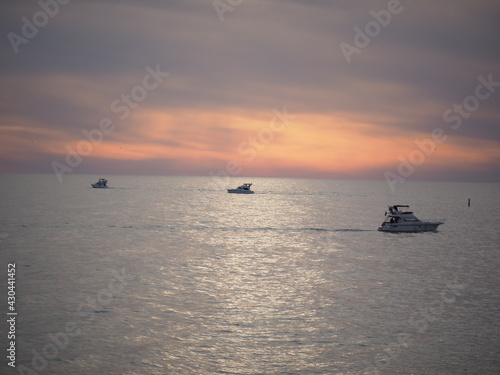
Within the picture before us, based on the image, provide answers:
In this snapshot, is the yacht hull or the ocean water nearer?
the ocean water

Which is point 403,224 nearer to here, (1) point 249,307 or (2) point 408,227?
(2) point 408,227

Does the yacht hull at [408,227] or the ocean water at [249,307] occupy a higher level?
the yacht hull at [408,227]

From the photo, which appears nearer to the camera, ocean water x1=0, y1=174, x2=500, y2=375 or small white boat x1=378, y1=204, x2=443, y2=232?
ocean water x1=0, y1=174, x2=500, y2=375

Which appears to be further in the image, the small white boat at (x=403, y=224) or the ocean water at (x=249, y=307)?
the small white boat at (x=403, y=224)

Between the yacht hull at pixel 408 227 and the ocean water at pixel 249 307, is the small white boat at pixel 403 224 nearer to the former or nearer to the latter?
the yacht hull at pixel 408 227

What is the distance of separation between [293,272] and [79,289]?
72.3 feet

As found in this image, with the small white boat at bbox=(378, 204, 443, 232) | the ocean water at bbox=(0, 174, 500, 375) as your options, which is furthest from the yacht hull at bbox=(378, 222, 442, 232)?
the ocean water at bbox=(0, 174, 500, 375)

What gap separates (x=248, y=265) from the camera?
54.0m

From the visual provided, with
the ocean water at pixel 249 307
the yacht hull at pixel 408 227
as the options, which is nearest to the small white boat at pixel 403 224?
the yacht hull at pixel 408 227

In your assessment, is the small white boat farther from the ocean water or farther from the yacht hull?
the ocean water

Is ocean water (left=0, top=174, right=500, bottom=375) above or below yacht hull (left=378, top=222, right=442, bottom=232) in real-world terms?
below

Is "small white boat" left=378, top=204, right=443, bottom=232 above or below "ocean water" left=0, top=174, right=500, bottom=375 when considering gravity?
above

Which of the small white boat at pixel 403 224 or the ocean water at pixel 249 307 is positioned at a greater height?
the small white boat at pixel 403 224

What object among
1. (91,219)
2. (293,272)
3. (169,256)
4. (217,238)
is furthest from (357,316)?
(91,219)
